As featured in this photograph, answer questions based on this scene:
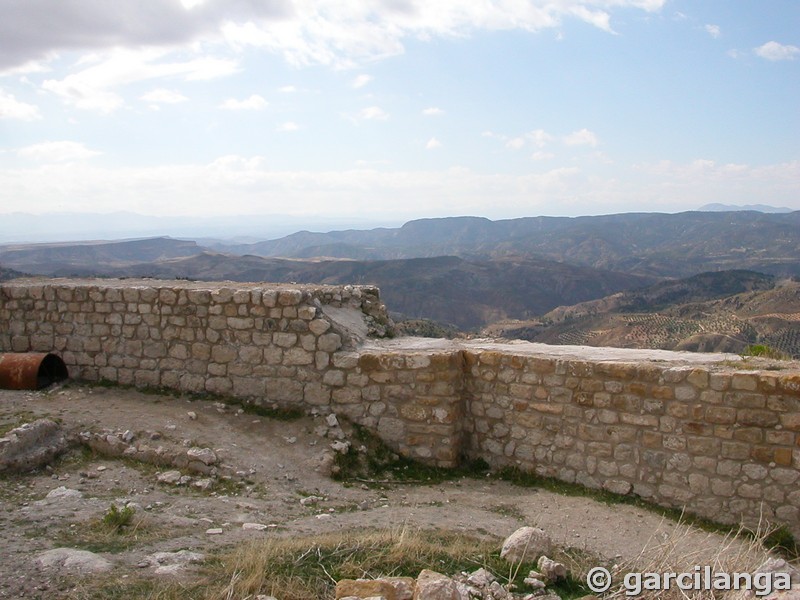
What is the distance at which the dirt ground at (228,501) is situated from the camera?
14.8 ft

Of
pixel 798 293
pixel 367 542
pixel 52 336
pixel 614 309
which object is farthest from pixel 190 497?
pixel 614 309

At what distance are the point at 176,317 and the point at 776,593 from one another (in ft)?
23.2

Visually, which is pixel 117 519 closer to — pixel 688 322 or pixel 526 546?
pixel 526 546

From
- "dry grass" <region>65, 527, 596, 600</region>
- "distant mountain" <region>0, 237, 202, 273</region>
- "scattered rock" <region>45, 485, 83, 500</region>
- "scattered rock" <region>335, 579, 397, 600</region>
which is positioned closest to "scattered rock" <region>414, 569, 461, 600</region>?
"scattered rock" <region>335, 579, 397, 600</region>

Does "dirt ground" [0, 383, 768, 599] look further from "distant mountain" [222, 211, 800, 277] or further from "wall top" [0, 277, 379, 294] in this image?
"distant mountain" [222, 211, 800, 277]

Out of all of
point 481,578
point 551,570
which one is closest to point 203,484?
point 481,578

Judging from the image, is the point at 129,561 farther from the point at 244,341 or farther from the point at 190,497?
the point at 244,341

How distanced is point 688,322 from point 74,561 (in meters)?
31.9

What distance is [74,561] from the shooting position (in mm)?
3869

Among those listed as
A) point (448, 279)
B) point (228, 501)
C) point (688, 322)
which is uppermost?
point (228, 501)

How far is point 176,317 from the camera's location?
26.7 ft

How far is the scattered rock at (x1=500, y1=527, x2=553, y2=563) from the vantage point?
4.45 m

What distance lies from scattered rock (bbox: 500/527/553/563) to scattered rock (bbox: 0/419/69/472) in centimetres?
467

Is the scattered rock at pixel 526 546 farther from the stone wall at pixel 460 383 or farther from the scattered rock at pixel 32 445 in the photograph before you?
the scattered rock at pixel 32 445
